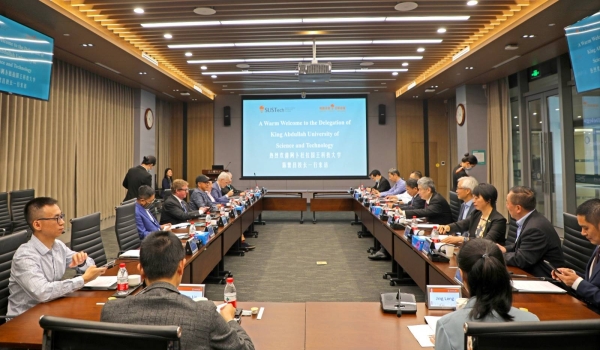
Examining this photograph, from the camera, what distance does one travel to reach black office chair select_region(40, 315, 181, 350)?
106cm

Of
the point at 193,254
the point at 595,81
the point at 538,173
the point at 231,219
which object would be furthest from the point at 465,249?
the point at 538,173

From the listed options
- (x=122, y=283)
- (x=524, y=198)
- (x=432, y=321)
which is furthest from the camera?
(x=524, y=198)

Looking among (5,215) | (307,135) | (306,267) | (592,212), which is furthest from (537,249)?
(307,135)

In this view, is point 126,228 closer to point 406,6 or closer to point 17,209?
point 17,209

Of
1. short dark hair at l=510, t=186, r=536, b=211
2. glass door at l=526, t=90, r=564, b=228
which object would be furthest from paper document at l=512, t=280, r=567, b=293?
glass door at l=526, t=90, r=564, b=228

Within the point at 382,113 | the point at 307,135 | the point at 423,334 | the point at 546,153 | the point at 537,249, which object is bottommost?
the point at 423,334

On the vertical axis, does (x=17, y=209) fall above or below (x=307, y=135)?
below

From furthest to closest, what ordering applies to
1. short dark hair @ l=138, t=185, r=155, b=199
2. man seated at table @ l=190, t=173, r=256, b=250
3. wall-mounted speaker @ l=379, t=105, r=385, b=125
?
wall-mounted speaker @ l=379, t=105, r=385, b=125, man seated at table @ l=190, t=173, r=256, b=250, short dark hair @ l=138, t=185, r=155, b=199

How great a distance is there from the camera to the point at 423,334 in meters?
1.71

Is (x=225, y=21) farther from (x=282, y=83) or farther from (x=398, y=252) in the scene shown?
(x=282, y=83)

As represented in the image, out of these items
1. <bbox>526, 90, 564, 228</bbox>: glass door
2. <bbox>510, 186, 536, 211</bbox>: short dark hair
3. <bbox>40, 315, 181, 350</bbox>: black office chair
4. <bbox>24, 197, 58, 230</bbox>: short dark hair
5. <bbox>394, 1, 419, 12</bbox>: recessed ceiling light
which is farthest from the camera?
<bbox>526, 90, 564, 228</bbox>: glass door

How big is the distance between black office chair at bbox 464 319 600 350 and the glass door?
22.2ft

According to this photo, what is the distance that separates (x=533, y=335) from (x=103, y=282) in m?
2.12

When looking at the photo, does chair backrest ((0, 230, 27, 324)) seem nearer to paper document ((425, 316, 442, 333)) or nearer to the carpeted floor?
the carpeted floor
